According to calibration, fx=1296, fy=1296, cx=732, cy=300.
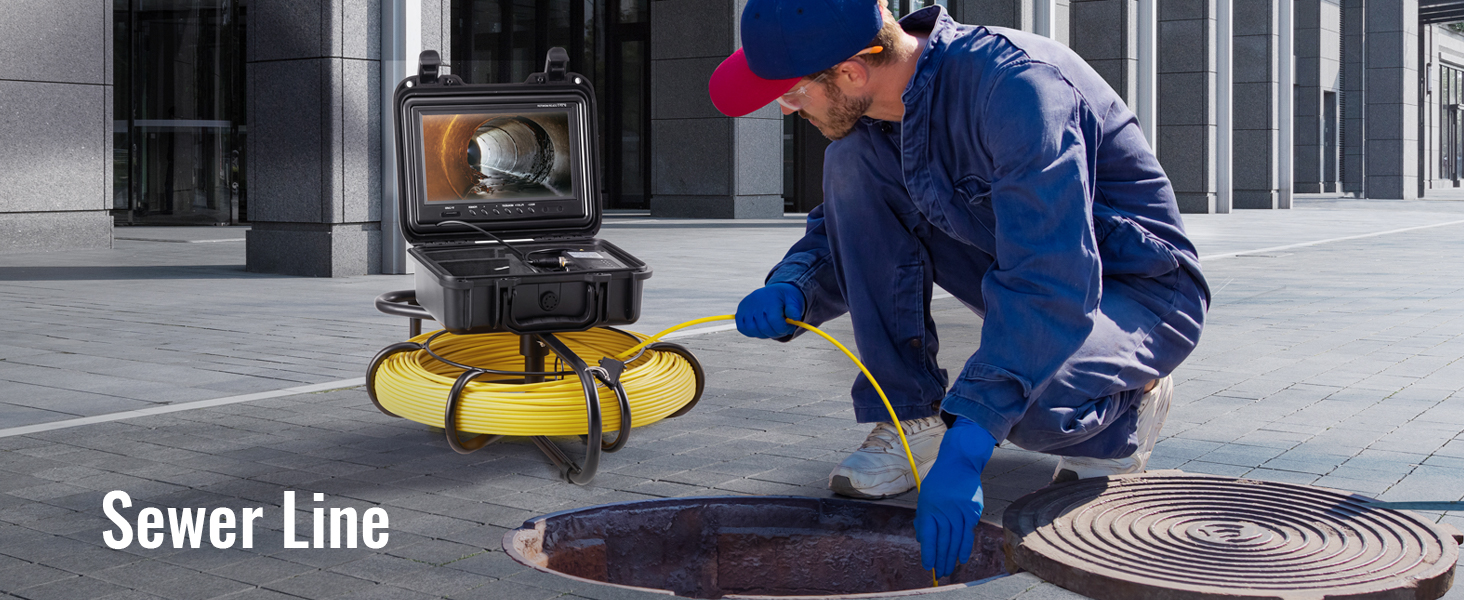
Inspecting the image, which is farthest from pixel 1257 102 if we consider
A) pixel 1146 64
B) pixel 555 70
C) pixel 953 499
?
pixel 953 499

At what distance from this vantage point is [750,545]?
10.2 ft

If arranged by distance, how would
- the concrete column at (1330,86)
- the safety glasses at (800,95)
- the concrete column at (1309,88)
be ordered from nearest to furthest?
1. the safety glasses at (800,95)
2. the concrete column at (1309,88)
3. the concrete column at (1330,86)

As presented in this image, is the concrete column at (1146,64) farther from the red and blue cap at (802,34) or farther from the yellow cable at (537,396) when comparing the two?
the red and blue cap at (802,34)

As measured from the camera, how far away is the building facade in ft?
32.1

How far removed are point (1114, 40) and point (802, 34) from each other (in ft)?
65.1


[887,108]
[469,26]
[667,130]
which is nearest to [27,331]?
[887,108]

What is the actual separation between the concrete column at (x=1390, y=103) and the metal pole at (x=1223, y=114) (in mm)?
13204

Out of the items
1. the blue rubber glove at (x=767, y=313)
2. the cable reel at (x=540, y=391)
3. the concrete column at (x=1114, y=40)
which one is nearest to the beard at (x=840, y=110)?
the blue rubber glove at (x=767, y=313)

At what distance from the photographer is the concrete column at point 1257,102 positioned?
25.2 metres

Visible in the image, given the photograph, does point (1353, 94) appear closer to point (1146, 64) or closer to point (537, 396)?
point (1146, 64)

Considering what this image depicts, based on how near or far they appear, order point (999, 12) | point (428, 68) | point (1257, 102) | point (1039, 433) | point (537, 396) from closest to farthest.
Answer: point (1039, 433) → point (537, 396) → point (428, 68) → point (999, 12) → point (1257, 102)

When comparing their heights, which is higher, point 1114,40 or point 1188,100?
point 1114,40

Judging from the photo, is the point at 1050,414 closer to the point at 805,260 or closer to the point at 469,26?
the point at 805,260

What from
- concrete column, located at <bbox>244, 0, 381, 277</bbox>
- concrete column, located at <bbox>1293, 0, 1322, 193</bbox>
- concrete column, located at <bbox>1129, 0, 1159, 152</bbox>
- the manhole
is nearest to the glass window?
concrete column, located at <bbox>244, 0, 381, 277</bbox>
